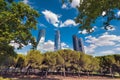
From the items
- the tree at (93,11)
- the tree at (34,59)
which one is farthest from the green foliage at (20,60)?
the tree at (93,11)

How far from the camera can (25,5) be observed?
20906 mm

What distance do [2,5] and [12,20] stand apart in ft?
6.95

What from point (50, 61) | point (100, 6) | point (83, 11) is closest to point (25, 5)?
point (83, 11)

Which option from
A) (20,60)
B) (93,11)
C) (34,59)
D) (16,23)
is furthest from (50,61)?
(93,11)

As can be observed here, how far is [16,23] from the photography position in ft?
64.4

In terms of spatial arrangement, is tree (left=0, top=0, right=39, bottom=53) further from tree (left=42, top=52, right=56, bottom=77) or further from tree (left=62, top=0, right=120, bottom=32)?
tree (left=42, top=52, right=56, bottom=77)

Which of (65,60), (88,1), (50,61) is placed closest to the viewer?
(88,1)

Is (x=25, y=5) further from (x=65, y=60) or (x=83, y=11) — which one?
(x=65, y=60)

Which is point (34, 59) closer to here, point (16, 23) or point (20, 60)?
point (20, 60)

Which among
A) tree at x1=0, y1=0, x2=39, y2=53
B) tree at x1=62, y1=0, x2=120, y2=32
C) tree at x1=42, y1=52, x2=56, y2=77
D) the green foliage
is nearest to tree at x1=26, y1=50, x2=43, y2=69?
tree at x1=42, y1=52, x2=56, y2=77

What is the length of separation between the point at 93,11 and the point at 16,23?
12011 mm

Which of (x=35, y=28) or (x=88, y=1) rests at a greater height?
(x=35, y=28)

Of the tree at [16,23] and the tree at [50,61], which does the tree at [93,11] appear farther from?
the tree at [50,61]

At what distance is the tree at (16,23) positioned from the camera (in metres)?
18.9
